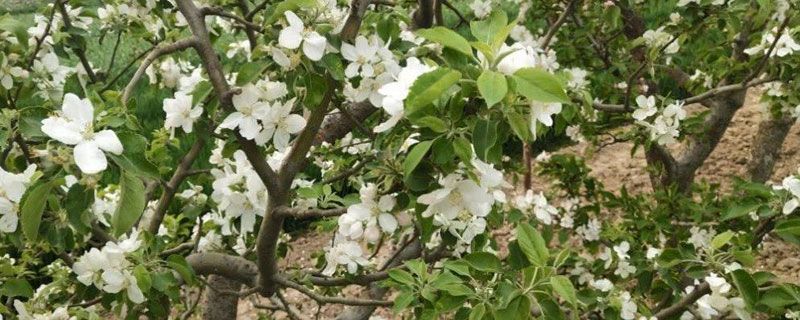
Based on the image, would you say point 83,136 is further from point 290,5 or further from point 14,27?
point 14,27

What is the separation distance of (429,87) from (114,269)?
2.34 ft

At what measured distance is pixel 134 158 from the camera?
3.32 feet

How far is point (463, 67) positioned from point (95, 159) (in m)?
0.44

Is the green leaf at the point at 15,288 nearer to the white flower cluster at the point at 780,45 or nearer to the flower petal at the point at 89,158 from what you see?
the flower petal at the point at 89,158

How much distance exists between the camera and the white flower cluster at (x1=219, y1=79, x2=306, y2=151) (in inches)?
50.8

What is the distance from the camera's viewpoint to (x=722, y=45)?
269 centimetres

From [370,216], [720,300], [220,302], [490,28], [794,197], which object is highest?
[490,28]

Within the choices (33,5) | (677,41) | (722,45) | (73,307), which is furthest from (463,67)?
(33,5)

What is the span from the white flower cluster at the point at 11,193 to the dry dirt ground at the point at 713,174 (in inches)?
89.2

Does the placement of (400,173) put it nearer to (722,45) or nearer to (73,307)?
(73,307)

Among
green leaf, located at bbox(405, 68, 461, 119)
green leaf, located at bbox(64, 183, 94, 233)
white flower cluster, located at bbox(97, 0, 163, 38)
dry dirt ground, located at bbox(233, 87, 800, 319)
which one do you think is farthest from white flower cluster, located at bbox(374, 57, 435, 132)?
dry dirt ground, located at bbox(233, 87, 800, 319)

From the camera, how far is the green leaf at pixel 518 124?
950mm

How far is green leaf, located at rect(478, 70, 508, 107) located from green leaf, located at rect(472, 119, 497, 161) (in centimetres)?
6

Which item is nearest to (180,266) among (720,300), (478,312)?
(478,312)
